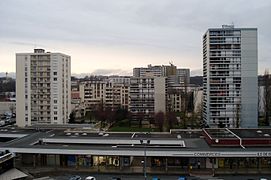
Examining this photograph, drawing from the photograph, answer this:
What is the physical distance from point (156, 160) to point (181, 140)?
311cm

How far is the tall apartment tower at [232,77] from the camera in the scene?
36.3 metres

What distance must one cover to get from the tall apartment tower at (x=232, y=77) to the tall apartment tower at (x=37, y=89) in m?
16.8

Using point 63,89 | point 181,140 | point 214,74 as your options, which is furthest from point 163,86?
point 181,140

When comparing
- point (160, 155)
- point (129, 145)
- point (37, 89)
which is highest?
point (37, 89)

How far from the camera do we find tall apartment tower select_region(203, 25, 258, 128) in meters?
36.3

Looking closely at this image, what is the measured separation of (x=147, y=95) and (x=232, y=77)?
13.9 meters

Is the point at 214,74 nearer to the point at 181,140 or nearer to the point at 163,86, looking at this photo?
the point at 163,86

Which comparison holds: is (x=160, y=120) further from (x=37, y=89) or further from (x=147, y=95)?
(x=37, y=89)

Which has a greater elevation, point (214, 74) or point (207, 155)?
point (214, 74)

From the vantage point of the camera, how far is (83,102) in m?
57.2

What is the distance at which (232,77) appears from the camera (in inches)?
1442

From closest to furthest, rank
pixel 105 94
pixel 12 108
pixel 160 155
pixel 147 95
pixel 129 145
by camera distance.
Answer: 1. pixel 160 155
2. pixel 129 145
3. pixel 147 95
4. pixel 12 108
5. pixel 105 94

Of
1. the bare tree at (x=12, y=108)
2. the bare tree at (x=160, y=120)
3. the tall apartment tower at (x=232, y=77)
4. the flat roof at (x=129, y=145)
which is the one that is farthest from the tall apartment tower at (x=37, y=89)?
the bare tree at (x=12, y=108)

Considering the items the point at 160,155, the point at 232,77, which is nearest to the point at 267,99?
the point at 232,77
